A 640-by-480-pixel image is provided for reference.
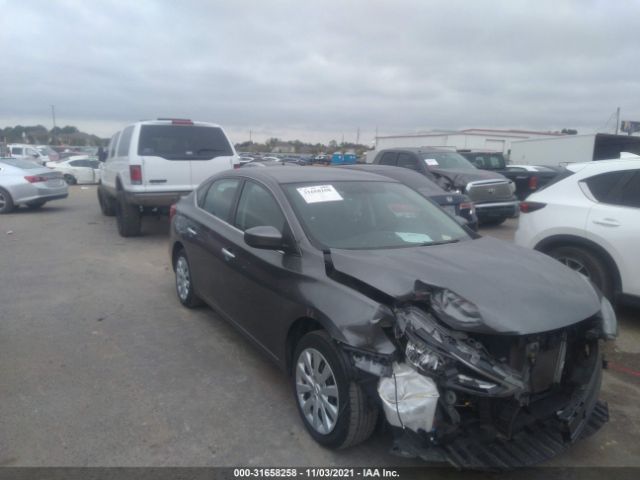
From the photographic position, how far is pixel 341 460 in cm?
297

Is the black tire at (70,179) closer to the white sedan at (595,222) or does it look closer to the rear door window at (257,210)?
the rear door window at (257,210)

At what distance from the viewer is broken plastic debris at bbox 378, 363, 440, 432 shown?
8.23ft

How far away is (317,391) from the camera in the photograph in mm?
3072

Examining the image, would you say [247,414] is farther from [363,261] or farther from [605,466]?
[605,466]

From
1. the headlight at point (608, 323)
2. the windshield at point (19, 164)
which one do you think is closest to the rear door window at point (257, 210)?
the headlight at point (608, 323)

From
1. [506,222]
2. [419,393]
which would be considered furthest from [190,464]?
[506,222]

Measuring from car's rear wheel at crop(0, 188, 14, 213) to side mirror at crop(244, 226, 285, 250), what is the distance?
1219 cm

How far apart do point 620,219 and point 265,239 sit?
363 centimetres

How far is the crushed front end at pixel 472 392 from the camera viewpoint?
2.51 m

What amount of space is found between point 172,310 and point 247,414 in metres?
2.42

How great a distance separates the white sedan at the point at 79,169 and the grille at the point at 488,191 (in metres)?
19.3

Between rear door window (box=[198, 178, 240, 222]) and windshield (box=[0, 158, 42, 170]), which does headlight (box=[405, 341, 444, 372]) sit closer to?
rear door window (box=[198, 178, 240, 222])

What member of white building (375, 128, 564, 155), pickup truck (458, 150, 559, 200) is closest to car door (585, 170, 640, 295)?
pickup truck (458, 150, 559, 200)

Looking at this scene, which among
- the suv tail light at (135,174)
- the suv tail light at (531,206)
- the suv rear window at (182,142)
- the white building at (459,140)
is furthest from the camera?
the white building at (459,140)
